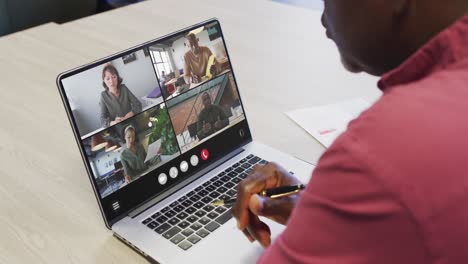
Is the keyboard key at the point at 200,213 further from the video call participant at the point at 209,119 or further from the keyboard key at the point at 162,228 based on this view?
the video call participant at the point at 209,119

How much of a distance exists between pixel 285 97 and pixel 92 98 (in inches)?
23.7

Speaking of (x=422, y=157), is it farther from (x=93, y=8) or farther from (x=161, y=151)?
(x=93, y=8)

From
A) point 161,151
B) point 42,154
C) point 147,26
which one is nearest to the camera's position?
point 161,151

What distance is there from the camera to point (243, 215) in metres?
0.84

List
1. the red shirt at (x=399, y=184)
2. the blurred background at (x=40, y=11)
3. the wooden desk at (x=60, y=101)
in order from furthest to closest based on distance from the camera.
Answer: the blurred background at (x=40, y=11) < the wooden desk at (x=60, y=101) < the red shirt at (x=399, y=184)

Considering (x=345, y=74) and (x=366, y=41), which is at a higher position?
(x=366, y=41)

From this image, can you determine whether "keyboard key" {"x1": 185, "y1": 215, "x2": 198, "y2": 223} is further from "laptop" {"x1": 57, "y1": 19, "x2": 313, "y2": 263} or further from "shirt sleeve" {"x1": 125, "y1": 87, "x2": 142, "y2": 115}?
"shirt sleeve" {"x1": 125, "y1": 87, "x2": 142, "y2": 115}

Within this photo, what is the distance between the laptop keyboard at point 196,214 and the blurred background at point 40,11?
64.9 inches

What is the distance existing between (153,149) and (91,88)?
6.2 inches

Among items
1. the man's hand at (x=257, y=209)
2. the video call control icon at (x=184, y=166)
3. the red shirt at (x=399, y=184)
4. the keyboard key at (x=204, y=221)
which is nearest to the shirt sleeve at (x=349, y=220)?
the red shirt at (x=399, y=184)

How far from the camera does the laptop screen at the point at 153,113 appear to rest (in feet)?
2.94

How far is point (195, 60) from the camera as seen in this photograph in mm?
1039

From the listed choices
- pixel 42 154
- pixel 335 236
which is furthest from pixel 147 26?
pixel 335 236

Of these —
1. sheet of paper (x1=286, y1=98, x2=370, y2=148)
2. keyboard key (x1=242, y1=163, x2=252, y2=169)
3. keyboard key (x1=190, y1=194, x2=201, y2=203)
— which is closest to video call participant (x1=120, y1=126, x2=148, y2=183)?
keyboard key (x1=190, y1=194, x2=201, y2=203)
